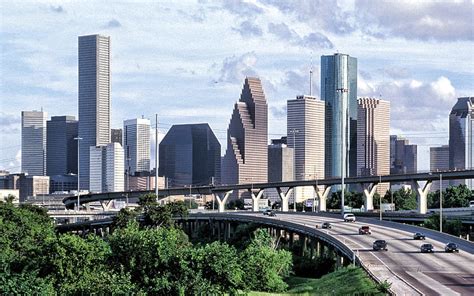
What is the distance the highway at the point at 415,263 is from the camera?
6297 centimetres

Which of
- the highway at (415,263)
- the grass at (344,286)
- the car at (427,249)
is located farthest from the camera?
the car at (427,249)

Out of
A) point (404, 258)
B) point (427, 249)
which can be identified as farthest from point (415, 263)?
point (427, 249)

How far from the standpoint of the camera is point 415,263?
79.2m

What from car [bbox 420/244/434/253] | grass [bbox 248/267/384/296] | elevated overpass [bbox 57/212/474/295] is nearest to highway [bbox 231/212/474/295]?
elevated overpass [bbox 57/212/474/295]

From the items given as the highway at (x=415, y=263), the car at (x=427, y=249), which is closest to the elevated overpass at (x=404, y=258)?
the highway at (x=415, y=263)

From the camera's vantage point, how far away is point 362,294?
2350 inches

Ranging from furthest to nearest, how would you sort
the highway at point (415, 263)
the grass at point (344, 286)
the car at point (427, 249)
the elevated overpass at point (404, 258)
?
the car at point (427, 249) < the elevated overpass at point (404, 258) < the highway at point (415, 263) < the grass at point (344, 286)

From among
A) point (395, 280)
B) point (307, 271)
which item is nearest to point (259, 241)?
point (307, 271)

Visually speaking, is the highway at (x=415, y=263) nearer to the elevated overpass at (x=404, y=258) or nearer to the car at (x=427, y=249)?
the elevated overpass at (x=404, y=258)

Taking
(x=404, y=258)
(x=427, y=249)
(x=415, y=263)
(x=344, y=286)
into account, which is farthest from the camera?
(x=427, y=249)

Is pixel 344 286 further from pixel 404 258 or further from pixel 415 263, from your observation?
pixel 404 258

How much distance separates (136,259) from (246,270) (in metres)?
13.4

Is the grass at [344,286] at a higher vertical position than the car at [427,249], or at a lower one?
lower

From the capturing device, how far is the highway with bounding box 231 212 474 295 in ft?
207
